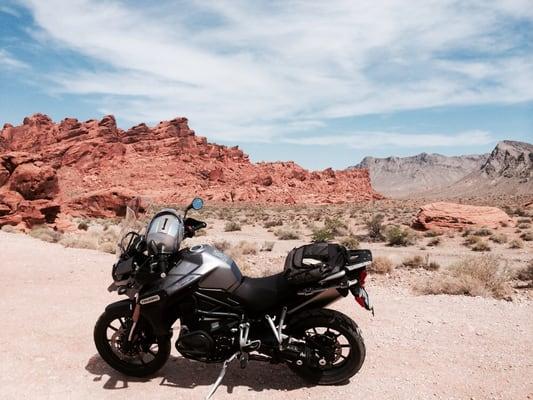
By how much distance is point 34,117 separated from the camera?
101000 mm

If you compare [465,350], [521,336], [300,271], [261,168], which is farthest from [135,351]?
[261,168]

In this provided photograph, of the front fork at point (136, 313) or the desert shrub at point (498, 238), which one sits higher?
the front fork at point (136, 313)

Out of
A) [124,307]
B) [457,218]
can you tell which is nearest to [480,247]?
[457,218]

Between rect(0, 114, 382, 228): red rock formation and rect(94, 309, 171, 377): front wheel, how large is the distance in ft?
246

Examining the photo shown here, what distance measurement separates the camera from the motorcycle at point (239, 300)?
452 cm

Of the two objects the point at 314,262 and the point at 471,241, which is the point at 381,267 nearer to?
the point at 314,262

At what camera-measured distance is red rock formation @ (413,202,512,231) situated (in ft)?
82.4

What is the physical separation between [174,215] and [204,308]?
0.97m

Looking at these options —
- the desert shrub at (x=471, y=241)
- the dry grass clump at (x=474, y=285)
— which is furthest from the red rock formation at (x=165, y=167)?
the dry grass clump at (x=474, y=285)

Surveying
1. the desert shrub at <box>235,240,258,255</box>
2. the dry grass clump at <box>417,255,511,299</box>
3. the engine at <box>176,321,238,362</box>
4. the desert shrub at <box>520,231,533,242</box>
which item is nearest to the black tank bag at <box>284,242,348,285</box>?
the engine at <box>176,321,238,362</box>

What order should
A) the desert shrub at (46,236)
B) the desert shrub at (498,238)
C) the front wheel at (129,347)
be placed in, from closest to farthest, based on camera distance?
the front wheel at (129,347) < the desert shrub at (46,236) < the desert shrub at (498,238)

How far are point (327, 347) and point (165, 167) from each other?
93258 millimetres

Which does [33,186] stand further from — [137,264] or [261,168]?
[261,168]

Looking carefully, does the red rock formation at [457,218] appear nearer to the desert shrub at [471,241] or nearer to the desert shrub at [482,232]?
the desert shrub at [482,232]
